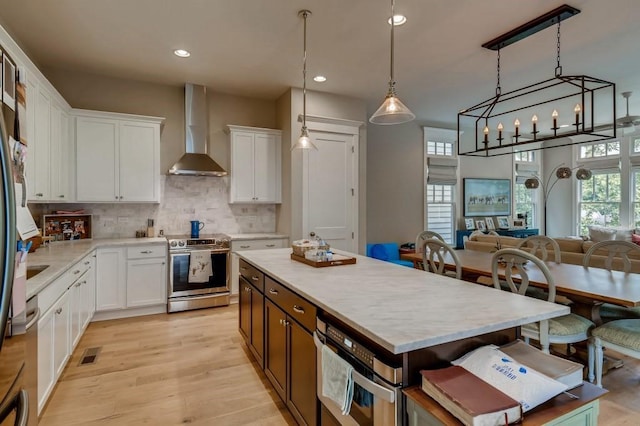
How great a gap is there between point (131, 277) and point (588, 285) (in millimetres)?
4395

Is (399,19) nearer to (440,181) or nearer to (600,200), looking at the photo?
(440,181)

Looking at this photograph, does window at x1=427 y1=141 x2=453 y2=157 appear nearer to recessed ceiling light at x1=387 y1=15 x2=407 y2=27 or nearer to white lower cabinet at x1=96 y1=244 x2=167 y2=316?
recessed ceiling light at x1=387 y1=15 x2=407 y2=27

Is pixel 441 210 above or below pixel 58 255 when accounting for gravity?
above

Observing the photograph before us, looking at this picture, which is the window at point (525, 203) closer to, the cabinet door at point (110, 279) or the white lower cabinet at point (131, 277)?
the white lower cabinet at point (131, 277)

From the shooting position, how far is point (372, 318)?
138 cm

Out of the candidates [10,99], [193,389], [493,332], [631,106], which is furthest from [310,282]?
[631,106]

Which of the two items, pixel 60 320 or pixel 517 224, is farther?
pixel 517 224

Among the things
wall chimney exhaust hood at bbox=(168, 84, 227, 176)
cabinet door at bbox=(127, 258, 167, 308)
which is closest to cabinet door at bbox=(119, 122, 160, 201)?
wall chimney exhaust hood at bbox=(168, 84, 227, 176)

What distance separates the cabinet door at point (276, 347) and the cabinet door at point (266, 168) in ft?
8.82

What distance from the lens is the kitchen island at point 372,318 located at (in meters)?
1.24

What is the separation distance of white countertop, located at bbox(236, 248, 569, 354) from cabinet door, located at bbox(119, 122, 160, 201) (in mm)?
2760

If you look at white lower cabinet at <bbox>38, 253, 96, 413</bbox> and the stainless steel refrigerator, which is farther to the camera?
white lower cabinet at <bbox>38, 253, 96, 413</bbox>

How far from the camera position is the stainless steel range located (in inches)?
163

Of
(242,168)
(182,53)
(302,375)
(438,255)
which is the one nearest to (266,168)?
(242,168)
